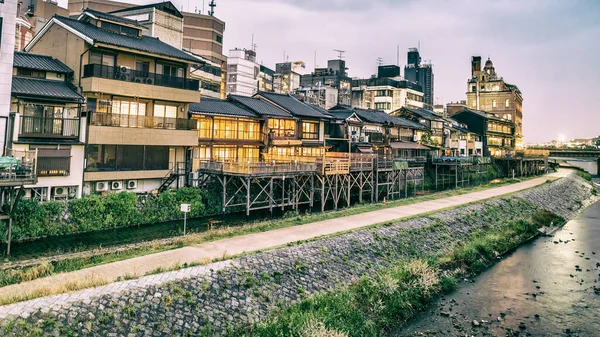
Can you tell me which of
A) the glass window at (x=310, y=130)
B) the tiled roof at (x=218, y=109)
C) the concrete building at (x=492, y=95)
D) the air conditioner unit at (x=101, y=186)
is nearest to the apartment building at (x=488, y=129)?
the concrete building at (x=492, y=95)

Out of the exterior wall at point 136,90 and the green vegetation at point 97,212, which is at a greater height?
the exterior wall at point 136,90

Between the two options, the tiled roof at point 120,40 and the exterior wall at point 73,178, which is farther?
the tiled roof at point 120,40

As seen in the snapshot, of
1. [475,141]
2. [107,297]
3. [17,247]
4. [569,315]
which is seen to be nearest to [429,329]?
[569,315]

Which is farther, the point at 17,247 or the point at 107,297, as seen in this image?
the point at 17,247

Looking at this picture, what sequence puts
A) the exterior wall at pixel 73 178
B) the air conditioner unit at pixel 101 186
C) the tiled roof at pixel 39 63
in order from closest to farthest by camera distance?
the exterior wall at pixel 73 178
the tiled roof at pixel 39 63
the air conditioner unit at pixel 101 186

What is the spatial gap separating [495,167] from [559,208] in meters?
32.0

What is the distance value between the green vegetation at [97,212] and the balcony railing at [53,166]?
7.06ft

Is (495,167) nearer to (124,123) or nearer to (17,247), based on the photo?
(124,123)

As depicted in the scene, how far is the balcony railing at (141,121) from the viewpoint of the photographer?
2788 cm

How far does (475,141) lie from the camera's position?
82.9 metres

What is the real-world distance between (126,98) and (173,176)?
7.11 m

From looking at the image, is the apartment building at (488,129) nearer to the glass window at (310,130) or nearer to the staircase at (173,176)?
the glass window at (310,130)

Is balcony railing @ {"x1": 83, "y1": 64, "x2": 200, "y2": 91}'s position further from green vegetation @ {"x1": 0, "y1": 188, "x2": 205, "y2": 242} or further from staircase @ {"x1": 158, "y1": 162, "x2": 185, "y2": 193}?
green vegetation @ {"x1": 0, "y1": 188, "x2": 205, "y2": 242}

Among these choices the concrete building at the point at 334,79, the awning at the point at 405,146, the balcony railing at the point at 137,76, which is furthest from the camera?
the concrete building at the point at 334,79
